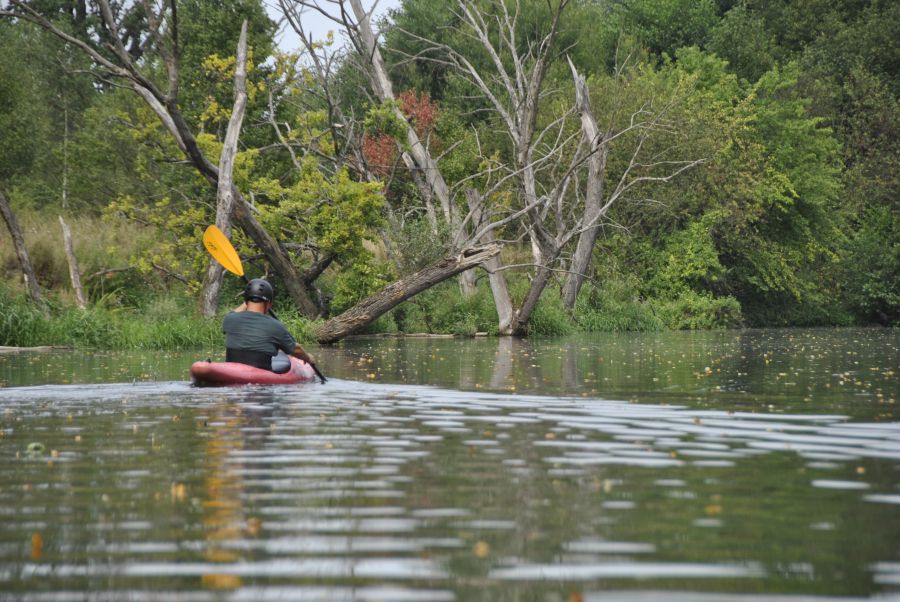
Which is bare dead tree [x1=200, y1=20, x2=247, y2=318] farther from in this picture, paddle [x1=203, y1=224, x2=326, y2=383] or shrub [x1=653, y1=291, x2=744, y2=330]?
shrub [x1=653, y1=291, x2=744, y2=330]

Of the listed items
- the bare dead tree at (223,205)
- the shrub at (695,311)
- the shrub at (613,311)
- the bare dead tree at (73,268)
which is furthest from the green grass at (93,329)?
the shrub at (695,311)

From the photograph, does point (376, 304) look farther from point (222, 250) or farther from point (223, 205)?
point (222, 250)

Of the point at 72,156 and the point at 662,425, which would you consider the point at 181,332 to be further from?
the point at 72,156

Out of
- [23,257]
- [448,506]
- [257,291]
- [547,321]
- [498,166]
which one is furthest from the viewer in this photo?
[498,166]

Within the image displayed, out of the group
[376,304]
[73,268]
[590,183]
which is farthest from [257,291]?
[590,183]

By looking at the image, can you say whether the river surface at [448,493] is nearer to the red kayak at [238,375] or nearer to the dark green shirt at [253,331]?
the red kayak at [238,375]

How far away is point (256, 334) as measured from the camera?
51.7 feet

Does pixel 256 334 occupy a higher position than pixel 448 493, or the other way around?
pixel 256 334

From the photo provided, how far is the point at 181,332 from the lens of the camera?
87.4 ft

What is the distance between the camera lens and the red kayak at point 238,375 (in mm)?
15359

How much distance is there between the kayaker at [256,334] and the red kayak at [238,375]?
0.17 metres

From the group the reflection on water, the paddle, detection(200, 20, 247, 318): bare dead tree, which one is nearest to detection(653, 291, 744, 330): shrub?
detection(200, 20, 247, 318): bare dead tree

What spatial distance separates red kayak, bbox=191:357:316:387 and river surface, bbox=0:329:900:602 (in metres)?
0.20

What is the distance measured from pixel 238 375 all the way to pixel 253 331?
569mm
